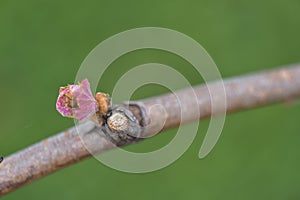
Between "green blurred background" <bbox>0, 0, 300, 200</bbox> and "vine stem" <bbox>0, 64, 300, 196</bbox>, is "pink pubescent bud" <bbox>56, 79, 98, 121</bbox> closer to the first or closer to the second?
"vine stem" <bbox>0, 64, 300, 196</bbox>

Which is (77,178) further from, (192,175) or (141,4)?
(141,4)

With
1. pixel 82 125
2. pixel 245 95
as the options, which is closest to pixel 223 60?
pixel 245 95

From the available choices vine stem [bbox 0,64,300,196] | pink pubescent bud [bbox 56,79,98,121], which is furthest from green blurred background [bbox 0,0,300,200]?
pink pubescent bud [bbox 56,79,98,121]

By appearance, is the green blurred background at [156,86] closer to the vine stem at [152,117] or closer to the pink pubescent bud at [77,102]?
the vine stem at [152,117]

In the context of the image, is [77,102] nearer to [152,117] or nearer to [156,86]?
[152,117]

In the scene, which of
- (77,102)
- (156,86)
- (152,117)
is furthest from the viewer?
(156,86)

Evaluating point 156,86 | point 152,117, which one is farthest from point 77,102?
point 156,86
